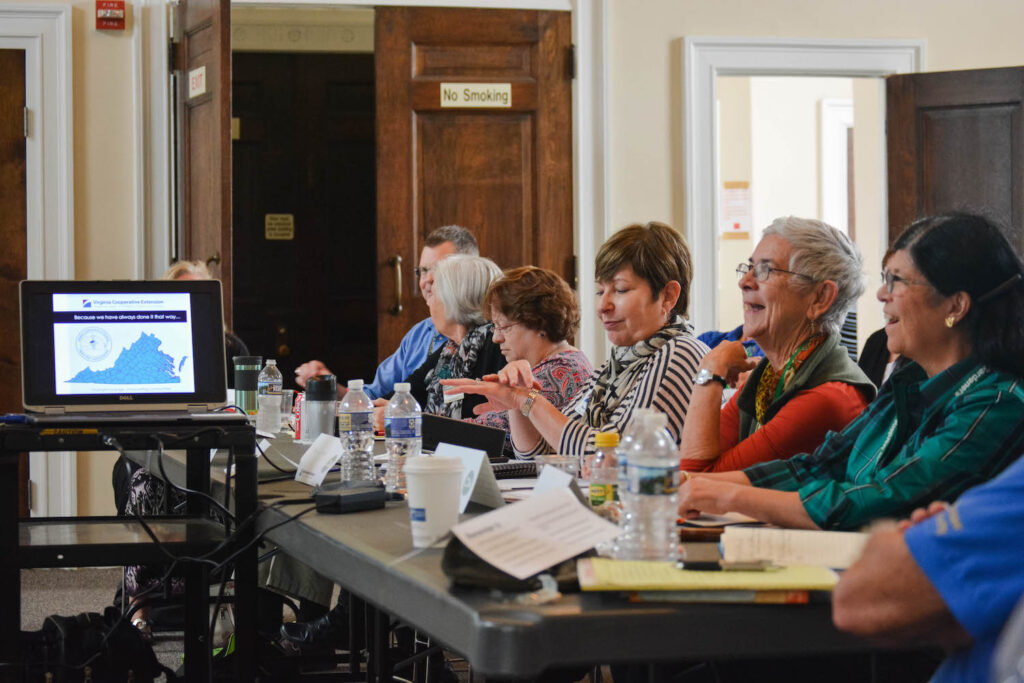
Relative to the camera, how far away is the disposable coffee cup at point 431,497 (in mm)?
1500

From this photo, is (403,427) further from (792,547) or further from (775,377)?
(792,547)

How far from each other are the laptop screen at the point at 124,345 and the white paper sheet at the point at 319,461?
214 mm

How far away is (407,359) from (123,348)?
1.93m

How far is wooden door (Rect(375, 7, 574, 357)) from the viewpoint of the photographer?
4883 millimetres

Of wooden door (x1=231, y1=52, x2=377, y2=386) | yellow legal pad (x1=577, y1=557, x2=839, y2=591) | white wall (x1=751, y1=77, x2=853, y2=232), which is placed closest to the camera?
yellow legal pad (x1=577, y1=557, x2=839, y2=591)

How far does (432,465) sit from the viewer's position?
1.50m

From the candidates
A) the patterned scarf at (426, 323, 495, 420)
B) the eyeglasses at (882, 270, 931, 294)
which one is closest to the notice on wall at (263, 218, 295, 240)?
the patterned scarf at (426, 323, 495, 420)

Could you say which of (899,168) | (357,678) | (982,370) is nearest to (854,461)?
(982,370)

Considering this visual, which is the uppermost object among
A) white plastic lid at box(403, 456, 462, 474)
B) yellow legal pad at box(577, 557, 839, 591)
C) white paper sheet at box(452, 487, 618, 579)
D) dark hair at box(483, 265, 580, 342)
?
dark hair at box(483, 265, 580, 342)

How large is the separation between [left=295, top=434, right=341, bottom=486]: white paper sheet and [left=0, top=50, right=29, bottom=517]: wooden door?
119 inches

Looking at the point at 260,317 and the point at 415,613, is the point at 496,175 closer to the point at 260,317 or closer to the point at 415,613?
the point at 260,317

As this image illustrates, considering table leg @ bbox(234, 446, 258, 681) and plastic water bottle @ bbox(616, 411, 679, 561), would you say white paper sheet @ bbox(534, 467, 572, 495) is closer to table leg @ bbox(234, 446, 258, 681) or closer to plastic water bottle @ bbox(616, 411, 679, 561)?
plastic water bottle @ bbox(616, 411, 679, 561)

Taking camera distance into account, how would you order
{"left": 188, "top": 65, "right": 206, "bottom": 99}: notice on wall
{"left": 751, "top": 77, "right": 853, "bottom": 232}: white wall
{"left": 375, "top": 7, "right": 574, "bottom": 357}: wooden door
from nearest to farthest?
{"left": 188, "top": 65, "right": 206, "bottom": 99}: notice on wall
{"left": 375, "top": 7, "right": 574, "bottom": 357}: wooden door
{"left": 751, "top": 77, "right": 853, "bottom": 232}: white wall

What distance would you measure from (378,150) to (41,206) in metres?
1.40
